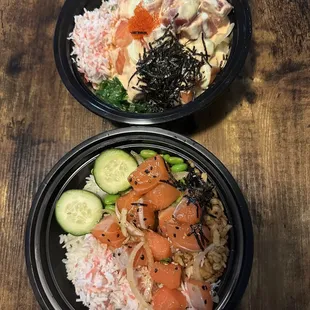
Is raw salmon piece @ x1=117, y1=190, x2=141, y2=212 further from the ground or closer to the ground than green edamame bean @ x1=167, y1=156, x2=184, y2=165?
closer to the ground

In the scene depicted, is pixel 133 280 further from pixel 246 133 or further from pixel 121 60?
pixel 121 60

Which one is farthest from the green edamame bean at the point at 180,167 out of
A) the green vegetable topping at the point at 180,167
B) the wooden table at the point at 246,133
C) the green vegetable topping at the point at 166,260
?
the green vegetable topping at the point at 166,260

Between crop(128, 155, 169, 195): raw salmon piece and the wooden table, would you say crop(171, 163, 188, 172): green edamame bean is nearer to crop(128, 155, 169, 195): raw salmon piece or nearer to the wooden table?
crop(128, 155, 169, 195): raw salmon piece

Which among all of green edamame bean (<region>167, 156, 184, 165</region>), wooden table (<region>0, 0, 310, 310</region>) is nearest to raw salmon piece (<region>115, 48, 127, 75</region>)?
wooden table (<region>0, 0, 310, 310</region>)

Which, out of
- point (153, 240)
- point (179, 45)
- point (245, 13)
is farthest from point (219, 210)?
point (245, 13)

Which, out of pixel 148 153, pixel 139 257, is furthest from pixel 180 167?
pixel 139 257

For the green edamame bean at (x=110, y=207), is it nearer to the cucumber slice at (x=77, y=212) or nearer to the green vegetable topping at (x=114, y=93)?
the cucumber slice at (x=77, y=212)
